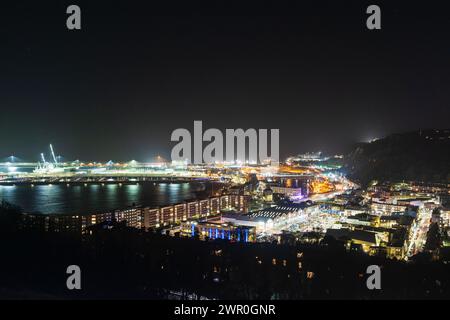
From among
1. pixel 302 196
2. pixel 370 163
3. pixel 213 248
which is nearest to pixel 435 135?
pixel 370 163

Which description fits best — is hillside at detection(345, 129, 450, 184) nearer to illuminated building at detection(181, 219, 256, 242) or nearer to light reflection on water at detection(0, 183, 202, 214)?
light reflection on water at detection(0, 183, 202, 214)

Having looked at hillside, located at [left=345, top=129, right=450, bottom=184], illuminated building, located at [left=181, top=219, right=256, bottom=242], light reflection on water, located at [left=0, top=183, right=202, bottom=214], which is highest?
hillside, located at [left=345, top=129, right=450, bottom=184]

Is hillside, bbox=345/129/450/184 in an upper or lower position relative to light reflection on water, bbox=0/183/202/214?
upper

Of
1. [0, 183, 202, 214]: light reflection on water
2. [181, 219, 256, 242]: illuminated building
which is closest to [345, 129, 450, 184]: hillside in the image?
[0, 183, 202, 214]: light reflection on water

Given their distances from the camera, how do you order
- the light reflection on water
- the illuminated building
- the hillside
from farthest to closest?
1. the hillside
2. the light reflection on water
3. the illuminated building

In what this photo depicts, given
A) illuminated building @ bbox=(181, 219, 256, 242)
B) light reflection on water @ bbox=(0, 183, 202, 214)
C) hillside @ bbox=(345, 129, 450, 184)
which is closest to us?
illuminated building @ bbox=(181, 219, 256, 242)

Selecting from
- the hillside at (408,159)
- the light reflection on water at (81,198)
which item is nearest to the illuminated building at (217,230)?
the light reflection on water at (81,198)

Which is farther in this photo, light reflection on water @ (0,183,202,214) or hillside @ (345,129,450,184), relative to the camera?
hillside @ (345,129,450,184)

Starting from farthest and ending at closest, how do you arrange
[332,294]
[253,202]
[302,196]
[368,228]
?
[302,196]
[253,202]
[368,228]
[332,294]

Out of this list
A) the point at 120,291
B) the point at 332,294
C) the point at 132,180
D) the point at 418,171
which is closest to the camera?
the point at 332,294

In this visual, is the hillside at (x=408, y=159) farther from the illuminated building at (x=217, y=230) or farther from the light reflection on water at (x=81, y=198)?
the illuminated building at (x=217, y=230)
